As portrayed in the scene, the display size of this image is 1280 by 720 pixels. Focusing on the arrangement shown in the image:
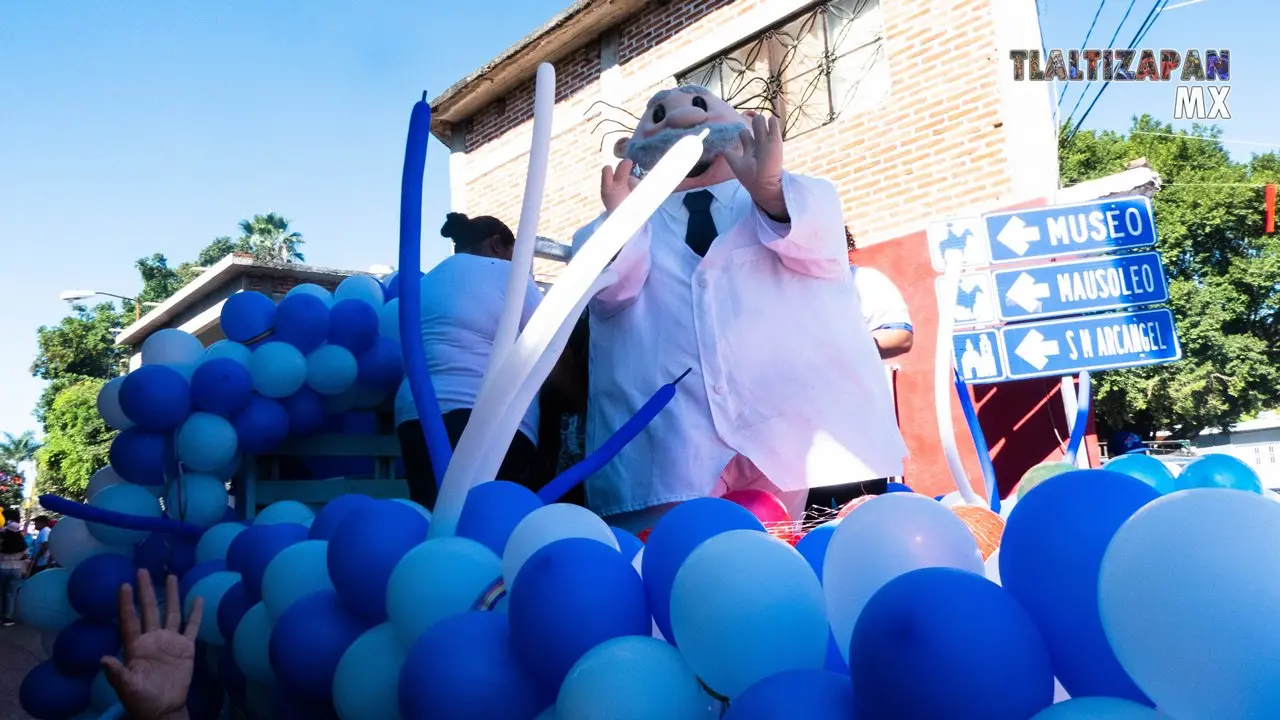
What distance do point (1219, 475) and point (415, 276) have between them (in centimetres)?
154

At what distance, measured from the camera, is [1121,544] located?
56cm

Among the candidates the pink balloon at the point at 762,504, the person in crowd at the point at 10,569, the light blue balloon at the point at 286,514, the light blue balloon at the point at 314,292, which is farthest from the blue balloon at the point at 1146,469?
the person in crowd at the point at 10,569

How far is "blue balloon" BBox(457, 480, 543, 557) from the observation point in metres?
1.12

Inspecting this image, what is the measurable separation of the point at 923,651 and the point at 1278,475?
30129 millimetres

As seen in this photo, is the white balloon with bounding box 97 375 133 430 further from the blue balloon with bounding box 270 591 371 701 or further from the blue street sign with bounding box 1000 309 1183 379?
the blue street sign with bounding box 1000 309 1183 379

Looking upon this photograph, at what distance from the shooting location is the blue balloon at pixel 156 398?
254 centimetres

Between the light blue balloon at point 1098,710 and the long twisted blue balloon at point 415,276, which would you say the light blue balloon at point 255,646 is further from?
the light blue balloon at point 1098,710

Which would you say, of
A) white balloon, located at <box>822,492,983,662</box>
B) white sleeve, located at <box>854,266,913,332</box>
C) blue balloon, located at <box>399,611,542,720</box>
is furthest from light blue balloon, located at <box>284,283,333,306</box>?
A: white balloon, located at <box>822,492,983,662</box>

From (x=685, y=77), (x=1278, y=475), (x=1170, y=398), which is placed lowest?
(x=1278, y=475)

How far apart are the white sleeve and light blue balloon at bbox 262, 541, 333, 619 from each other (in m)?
2.39

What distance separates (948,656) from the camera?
55 cm

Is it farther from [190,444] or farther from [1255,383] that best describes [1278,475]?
[190,444]

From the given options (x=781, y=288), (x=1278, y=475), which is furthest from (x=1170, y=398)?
(x=781, y=288)

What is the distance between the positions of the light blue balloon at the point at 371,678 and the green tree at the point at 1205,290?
1894 cm
